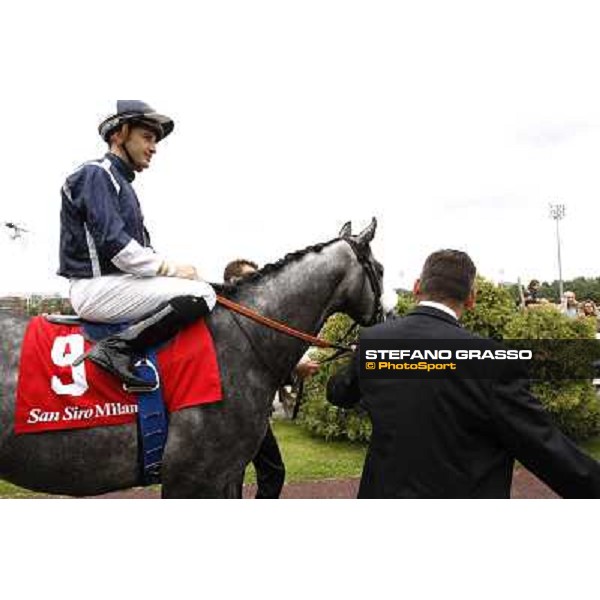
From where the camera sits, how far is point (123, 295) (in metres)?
3.47

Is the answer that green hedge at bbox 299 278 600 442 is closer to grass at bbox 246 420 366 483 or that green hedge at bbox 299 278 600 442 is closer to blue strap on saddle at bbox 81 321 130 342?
grass at bbox 246 420 366 483

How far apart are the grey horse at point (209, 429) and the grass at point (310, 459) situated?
4.12m

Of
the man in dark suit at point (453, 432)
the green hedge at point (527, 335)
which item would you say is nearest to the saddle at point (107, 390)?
the man in dark suit at point (453, 432)

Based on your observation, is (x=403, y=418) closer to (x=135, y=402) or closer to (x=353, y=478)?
(x=135, y=402)

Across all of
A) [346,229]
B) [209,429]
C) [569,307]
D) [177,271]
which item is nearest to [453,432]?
[209,429]

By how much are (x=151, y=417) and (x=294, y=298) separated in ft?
3.86

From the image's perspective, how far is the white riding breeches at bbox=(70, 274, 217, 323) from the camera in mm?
3459

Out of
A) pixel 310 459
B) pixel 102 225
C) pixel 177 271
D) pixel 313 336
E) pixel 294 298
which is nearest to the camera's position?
pixel 102 225

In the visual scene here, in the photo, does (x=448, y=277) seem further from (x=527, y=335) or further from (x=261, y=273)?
(x=527, y=335)

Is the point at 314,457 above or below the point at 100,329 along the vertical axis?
below

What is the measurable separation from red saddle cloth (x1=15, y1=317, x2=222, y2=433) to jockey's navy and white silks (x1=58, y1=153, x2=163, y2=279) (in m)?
0.42

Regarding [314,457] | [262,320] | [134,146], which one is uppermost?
[134,146]

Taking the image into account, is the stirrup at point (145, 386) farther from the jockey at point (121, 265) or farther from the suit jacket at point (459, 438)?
the suit jacket at point (459, 438)

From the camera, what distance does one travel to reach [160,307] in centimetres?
346
